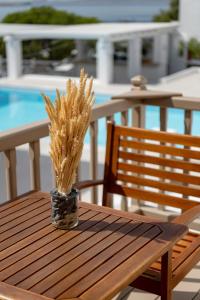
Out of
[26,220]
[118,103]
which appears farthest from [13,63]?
[26,220]

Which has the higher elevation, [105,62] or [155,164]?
[155,164]

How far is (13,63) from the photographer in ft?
59.0

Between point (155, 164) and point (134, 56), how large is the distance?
16516mm

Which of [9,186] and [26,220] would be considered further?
[9,186]

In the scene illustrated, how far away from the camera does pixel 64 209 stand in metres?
1.94

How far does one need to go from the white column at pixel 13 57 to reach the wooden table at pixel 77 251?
1629cm

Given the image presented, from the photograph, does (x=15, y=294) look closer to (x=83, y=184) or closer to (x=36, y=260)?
(x=36, y=260)

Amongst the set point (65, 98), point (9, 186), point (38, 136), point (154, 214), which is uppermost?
point (65, 98)

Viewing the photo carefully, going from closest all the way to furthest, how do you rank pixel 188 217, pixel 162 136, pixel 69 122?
pixel 69 122 → pixel 188 217 → pixel 162 136

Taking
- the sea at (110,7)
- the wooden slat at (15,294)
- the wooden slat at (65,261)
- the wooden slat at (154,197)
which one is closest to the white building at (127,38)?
the sea at (110,7)

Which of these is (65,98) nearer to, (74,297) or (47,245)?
(47,245)

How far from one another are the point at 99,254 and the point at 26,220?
41 cm

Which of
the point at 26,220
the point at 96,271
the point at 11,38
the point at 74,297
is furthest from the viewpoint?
the point at 11,38

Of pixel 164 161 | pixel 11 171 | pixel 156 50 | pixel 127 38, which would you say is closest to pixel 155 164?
pixel 164 161
